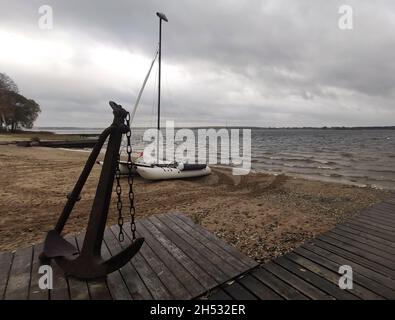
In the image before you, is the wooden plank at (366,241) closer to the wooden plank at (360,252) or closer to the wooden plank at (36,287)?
the wooden plank at (360,252)

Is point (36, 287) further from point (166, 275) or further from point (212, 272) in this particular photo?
point (212, 272)

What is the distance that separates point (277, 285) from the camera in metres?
3.50

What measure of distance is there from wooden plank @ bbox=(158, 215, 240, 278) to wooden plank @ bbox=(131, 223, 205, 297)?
50 cm

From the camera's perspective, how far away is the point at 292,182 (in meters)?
14.5

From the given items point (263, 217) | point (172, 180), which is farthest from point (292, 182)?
point (263, 217)

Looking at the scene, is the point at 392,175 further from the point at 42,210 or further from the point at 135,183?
the point at 42,210

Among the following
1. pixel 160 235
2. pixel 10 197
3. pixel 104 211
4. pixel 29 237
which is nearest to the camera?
pixel 104 211

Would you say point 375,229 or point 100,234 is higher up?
point 100,234

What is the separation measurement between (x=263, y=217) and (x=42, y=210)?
22.2ft

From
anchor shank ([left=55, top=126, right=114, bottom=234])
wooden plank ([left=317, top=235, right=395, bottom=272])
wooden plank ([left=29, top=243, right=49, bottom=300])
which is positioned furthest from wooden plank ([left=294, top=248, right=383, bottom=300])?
wooden plank ([left=29, top=243, right=49, bottom=300])

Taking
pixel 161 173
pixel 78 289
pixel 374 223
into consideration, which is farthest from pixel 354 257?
pixel 161 173

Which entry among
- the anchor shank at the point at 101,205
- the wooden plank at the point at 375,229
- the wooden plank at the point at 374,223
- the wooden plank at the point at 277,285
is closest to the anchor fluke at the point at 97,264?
the anchor shank at the point at 101,205

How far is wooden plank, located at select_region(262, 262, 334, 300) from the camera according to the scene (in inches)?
128

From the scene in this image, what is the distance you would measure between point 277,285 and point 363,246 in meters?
2.33
